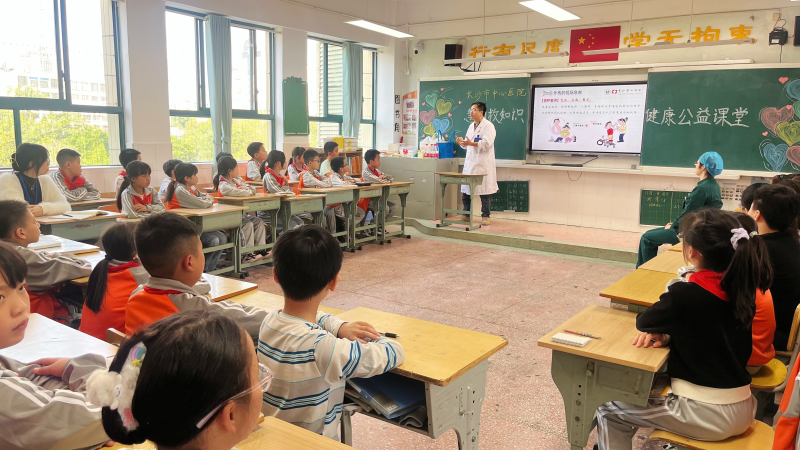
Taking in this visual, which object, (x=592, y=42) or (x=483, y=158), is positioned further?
(x=483, y=158)

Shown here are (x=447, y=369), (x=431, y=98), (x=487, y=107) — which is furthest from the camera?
(x=431, y=98)

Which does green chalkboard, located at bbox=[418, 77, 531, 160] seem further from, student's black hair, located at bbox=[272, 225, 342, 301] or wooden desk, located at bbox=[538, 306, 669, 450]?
student's black hair, located at bbox=[272, 225, 342, 301]

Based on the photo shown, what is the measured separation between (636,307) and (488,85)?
21.2 ft

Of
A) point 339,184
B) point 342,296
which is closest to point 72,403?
point 342,296

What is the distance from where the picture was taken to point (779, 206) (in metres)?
2.37

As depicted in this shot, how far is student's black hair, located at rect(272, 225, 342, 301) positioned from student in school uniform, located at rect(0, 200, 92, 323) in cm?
156

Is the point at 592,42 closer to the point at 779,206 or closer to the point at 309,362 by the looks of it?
the point at 779,206

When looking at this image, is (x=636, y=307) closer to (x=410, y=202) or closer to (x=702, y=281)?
(x=702, y=281)

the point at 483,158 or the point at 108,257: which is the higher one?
the point at 483,158

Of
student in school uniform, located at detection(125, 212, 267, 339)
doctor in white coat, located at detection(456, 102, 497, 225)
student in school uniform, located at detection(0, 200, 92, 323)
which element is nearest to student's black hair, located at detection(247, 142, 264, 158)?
doctor in white coat, located at detection(456, 102, 497, 225)

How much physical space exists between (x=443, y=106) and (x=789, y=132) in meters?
4.63

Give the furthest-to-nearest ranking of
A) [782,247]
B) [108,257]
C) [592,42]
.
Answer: [592,42] → [782,247] → [108,257]

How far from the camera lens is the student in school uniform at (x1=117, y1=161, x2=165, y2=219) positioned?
14.2 ft

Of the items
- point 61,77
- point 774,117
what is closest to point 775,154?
point 774,117
